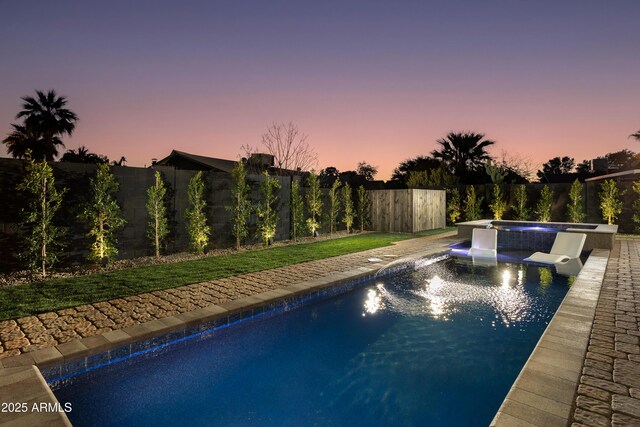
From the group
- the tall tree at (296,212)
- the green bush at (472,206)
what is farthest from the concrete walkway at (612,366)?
the green bush at (472,206)

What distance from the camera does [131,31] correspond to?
11.4m

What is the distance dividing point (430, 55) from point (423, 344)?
13.9 m

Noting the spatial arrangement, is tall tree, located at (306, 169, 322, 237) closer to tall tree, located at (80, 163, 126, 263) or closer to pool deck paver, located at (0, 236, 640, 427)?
pool deck paver, located at (0, 236, 640, 427)

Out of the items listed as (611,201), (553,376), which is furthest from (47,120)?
(611,201)

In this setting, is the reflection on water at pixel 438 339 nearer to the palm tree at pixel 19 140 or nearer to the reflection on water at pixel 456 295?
the reflection on water at pixel 456 295

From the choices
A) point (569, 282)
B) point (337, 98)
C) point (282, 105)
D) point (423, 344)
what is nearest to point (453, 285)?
point (569, 282)

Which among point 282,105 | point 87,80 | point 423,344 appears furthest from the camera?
point 282,105

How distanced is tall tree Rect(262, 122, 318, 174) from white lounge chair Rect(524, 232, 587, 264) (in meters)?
16.7

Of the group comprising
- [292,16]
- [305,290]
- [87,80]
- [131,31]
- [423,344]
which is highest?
[292,16]

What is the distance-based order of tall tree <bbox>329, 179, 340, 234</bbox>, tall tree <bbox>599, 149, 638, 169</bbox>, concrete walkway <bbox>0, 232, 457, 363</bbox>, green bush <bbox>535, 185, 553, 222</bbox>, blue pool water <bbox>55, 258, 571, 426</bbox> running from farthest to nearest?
tall tree <bbox>599, 149, 638, 169</bbox>
green bush <bbox>535, 185, 553, 222</bbox>
tall tree <bbox>329, 179, 340, 234</bbox>
concrete walkway <bbox>0, 232, 457, 363</bbox>
blue pool water <bbox>55, 258, 571, 426</bbox>

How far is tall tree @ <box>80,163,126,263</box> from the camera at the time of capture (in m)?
7.27

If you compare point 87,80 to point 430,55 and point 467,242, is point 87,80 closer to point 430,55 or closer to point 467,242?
point 430,55

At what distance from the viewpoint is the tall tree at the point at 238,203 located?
402 inches

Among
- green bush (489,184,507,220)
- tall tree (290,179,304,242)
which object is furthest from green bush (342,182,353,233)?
green bush (489,184,507,220)
